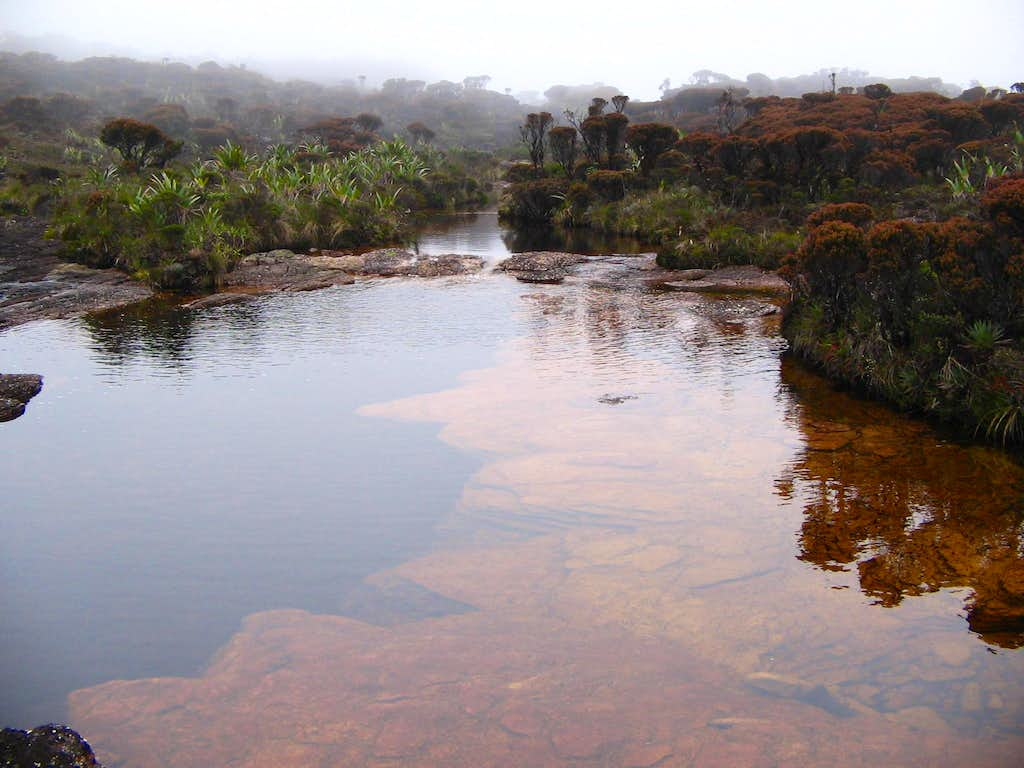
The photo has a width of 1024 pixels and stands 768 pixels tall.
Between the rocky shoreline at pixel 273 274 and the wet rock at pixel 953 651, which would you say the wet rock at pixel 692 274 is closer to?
the rocky shoreline at pixel 273 274

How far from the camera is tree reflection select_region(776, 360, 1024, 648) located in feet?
23.5

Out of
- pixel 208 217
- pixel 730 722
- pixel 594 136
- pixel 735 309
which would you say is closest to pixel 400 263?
pixel 208 217

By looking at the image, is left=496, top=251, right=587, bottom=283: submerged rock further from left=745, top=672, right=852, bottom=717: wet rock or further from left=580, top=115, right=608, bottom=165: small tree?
left=745, top=672, right=852, bottom=717: wet rock

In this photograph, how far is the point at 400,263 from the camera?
27.2 meters

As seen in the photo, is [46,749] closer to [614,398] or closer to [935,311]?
[614,398]

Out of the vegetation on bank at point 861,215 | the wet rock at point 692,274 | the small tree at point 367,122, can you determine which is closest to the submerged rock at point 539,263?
the vegetation on bank at point 861,215

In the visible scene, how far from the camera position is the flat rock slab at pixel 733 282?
22.1 m

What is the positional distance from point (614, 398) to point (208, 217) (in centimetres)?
1903

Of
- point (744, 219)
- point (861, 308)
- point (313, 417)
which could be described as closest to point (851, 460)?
point (861, 308)

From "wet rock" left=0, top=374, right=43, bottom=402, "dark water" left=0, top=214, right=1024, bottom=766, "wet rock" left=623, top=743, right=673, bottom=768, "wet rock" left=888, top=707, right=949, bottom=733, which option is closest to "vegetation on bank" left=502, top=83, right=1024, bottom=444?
"dark water" left=0, top=214, right=1024, bottom=766

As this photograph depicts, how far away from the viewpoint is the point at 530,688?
19.3 ft

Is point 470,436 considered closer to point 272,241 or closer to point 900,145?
point 272,241

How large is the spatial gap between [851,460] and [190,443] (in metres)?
8.65

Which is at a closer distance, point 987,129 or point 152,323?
point 152,323
